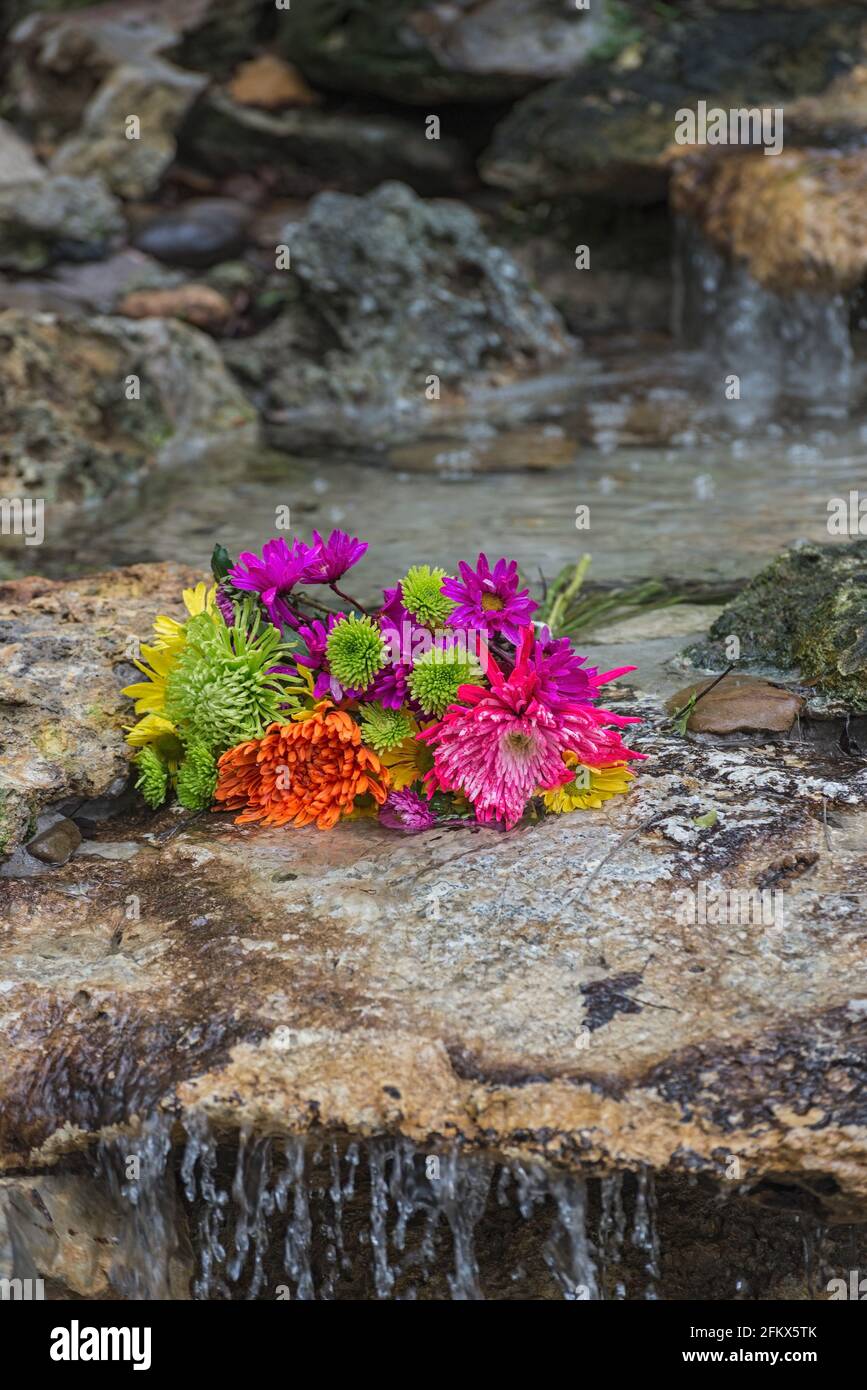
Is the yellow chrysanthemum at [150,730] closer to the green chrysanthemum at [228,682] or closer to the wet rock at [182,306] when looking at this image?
the green chrysanthemum at [228,682]

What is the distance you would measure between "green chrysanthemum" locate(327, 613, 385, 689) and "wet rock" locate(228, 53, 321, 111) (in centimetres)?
938

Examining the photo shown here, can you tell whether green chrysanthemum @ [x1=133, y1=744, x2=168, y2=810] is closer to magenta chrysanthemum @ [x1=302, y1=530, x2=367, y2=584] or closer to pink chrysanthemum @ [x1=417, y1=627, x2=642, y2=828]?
magenta chrysanthemum @ [x1=302, y1=530, x2=367, y2=584]

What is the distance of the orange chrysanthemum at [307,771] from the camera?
9.48 ft

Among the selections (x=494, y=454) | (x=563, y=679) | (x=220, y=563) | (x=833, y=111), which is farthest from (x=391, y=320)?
(x=563, y=679)

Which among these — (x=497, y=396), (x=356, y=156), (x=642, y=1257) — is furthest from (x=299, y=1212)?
(x=356, y=156)

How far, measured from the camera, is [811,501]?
18.7ft

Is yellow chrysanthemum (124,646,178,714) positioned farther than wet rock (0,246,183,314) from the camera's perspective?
No

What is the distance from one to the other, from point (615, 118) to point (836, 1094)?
873cm

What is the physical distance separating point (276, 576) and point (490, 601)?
0.46 meters

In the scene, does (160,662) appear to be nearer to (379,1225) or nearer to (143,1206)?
(143,1206)

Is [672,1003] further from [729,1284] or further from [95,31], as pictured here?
[95,31]

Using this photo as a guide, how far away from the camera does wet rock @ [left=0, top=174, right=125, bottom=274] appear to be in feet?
30.6

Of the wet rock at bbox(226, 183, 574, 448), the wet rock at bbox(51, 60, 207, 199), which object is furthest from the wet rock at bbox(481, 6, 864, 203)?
the wet rock at bbox(51, 60, 207, 199)

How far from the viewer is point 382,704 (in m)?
2.94
